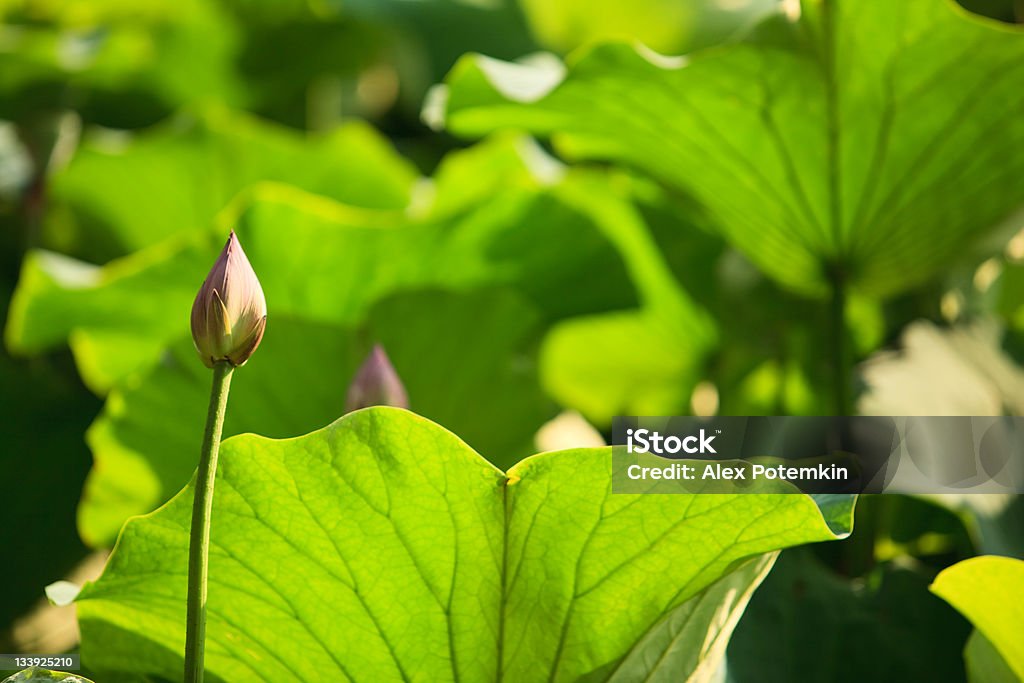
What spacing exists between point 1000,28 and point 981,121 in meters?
0.05

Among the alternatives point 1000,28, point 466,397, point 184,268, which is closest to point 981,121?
point 1000,28

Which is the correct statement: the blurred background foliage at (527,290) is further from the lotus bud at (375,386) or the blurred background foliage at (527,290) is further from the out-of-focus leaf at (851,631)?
the lotus bud at (375,386)

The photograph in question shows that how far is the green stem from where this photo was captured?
284mm

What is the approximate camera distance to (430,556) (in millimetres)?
343

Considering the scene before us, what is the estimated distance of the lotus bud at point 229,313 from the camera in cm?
30

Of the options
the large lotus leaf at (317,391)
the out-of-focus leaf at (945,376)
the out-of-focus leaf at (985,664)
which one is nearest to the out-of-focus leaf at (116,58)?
the large lotus leaf at (317,391)

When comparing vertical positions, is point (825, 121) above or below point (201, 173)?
below

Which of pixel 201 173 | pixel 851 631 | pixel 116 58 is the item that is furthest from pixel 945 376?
pixel 116 58

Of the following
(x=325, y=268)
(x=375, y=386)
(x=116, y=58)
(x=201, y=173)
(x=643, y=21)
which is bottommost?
(x=375, y=386)

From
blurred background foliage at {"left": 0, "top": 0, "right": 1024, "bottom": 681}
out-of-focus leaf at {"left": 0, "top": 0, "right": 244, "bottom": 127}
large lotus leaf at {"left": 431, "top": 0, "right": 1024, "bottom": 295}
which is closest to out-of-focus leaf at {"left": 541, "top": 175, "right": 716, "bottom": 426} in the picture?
blurred background foliage at {"left": 0, "top": 0, "right": 1024, "bottom": 681}

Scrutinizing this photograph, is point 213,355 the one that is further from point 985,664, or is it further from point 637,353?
point 637,353

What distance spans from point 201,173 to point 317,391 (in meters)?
0.23

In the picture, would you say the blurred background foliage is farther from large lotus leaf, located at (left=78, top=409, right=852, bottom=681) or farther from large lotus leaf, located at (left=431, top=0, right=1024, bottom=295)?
large lotus leaf, located at (left=78, top=409, right=852, bottom=681)

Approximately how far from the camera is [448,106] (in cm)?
51
